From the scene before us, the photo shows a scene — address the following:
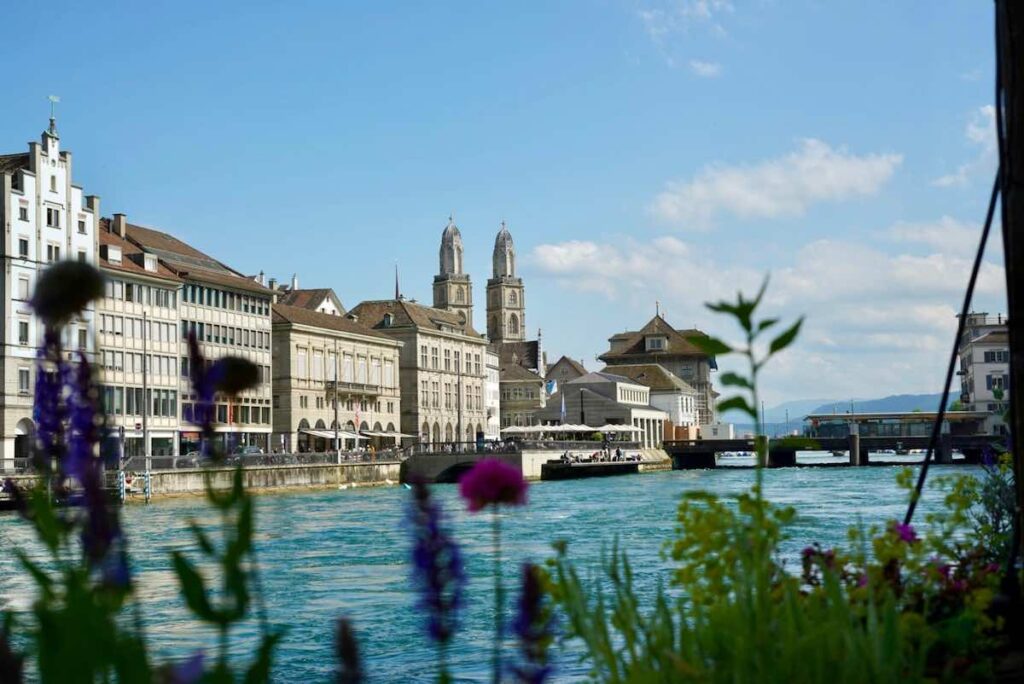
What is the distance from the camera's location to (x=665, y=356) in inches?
6127

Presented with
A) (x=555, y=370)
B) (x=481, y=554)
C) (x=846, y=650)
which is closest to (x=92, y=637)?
(x=846, y=650)

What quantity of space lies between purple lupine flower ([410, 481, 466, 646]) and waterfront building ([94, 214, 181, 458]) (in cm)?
6168

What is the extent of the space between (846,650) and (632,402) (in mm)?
126347

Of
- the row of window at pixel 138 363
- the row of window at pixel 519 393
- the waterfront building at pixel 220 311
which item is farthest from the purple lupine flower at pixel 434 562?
the row of window at pixel 519 393

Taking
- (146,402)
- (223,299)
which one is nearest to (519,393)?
(223,299)

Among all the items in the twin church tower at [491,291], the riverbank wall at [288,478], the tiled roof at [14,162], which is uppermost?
the twin church tower at [491,291]

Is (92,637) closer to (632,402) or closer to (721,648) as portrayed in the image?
(721,648)

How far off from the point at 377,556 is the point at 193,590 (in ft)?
88.3

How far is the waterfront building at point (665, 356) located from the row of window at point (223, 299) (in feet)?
255

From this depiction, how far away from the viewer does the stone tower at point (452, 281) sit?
185375 mm

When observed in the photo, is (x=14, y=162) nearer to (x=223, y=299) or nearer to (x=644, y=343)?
(x=223, y=299)

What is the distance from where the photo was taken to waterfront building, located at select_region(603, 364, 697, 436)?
139 metres

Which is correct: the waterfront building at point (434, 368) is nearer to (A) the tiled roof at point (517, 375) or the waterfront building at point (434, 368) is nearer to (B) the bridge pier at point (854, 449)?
(A) the tiled roof at point (517, 375)

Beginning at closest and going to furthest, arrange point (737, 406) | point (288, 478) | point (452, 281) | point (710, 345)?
point (737, 406)
point (710, 345)
point (288, 478)
point (452, 281)
